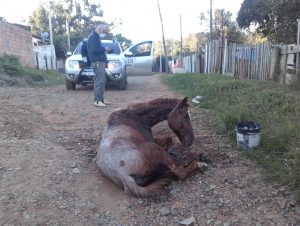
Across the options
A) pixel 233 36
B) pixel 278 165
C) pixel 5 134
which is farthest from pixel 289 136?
pixel 233 36

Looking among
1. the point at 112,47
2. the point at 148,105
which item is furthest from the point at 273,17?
the point at 148,105

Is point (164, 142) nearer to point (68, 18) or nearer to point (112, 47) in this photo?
point (112, 47)

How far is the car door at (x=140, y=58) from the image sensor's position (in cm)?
1778

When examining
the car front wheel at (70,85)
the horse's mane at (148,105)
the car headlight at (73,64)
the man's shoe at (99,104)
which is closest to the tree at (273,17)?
the car headlight at (73,64)

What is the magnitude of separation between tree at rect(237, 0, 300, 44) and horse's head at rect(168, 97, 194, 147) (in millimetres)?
10586

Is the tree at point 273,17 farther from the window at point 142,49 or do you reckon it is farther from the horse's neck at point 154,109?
the horse's neck at point 154,109

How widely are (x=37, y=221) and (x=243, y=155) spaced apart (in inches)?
97.9

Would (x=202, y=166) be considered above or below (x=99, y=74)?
below

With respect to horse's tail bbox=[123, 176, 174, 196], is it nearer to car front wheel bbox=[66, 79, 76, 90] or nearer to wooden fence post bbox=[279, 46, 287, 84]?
wooden fence post bbox=[279, 46, 287, 84]

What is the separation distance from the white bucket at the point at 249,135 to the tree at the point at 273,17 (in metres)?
10.5

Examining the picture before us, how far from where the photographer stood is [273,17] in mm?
17172

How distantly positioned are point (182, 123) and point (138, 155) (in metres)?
1.14

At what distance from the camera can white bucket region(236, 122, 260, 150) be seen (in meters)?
4.49

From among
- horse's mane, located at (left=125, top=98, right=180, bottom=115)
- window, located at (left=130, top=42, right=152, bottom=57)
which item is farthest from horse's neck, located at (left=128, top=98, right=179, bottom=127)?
window, located at (left=130, top=42, right=152, bottom=57)
